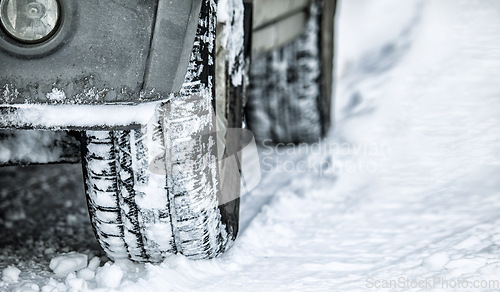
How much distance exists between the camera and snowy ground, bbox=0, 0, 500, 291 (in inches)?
46.6

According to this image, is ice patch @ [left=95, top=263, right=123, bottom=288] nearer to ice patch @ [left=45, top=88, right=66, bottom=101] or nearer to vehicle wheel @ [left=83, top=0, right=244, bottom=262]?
vehicle wheel @ [left=83, top=0, right=244, bottom=262]

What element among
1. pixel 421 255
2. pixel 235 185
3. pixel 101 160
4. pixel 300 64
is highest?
pixel 300 64

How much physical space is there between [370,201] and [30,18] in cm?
116

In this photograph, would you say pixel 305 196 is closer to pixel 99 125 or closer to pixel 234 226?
pixel 234 226

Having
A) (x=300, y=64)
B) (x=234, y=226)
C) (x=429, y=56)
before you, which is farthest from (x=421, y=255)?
(x=429, y=56)

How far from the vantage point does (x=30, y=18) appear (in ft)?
2.80

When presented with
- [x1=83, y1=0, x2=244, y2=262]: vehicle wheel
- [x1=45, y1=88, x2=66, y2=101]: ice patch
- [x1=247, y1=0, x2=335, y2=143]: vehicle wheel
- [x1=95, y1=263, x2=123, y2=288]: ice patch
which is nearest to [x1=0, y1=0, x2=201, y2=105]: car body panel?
[x1=45, y1=88, x2=66, y2=101]: ice patch

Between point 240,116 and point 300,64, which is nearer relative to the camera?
point 240,116

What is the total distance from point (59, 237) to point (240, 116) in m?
0.60

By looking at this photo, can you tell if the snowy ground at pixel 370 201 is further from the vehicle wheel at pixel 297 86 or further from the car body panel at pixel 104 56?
the car body panel at pixel 104 56

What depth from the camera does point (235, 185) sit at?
4.38 feet

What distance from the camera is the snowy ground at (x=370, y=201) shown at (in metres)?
1.18

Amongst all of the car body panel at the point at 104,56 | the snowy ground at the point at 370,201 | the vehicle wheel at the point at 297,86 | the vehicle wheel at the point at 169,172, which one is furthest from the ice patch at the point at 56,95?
the vehicle wheel at the point at 297,86

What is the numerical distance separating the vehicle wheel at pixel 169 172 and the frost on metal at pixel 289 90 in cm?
94
